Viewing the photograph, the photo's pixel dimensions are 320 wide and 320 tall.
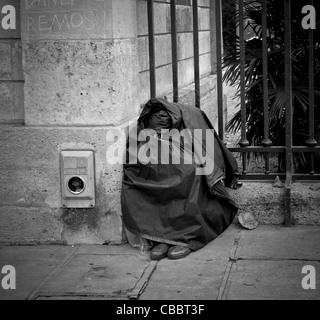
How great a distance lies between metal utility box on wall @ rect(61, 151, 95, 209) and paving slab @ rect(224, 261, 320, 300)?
1.11 m

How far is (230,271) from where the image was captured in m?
3.90

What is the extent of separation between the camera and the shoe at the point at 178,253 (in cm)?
417

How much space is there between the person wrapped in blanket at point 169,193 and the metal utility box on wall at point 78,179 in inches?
9.1

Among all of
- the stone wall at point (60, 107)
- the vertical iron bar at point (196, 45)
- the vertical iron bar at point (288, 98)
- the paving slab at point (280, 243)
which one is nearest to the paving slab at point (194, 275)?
the paving slab at point (280, 243)

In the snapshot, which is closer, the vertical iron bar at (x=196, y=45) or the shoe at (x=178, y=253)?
the shoe at (x=178, y=253)

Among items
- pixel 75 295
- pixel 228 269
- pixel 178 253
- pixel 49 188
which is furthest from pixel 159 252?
pixel 49 188

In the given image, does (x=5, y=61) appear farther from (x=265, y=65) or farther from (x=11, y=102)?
(x=265, y=65)

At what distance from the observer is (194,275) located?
3.88m

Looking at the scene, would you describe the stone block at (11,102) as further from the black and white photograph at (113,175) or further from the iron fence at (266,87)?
the iron fence at (266,87)

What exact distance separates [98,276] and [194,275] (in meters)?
0.57

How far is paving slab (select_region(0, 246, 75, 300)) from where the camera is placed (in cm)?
374

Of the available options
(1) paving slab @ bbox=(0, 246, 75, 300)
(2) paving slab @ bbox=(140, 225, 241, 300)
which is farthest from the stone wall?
(2) paving slab @ bbox=(140, 225, 241, 300)

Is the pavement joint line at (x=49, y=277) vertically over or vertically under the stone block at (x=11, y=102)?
under
